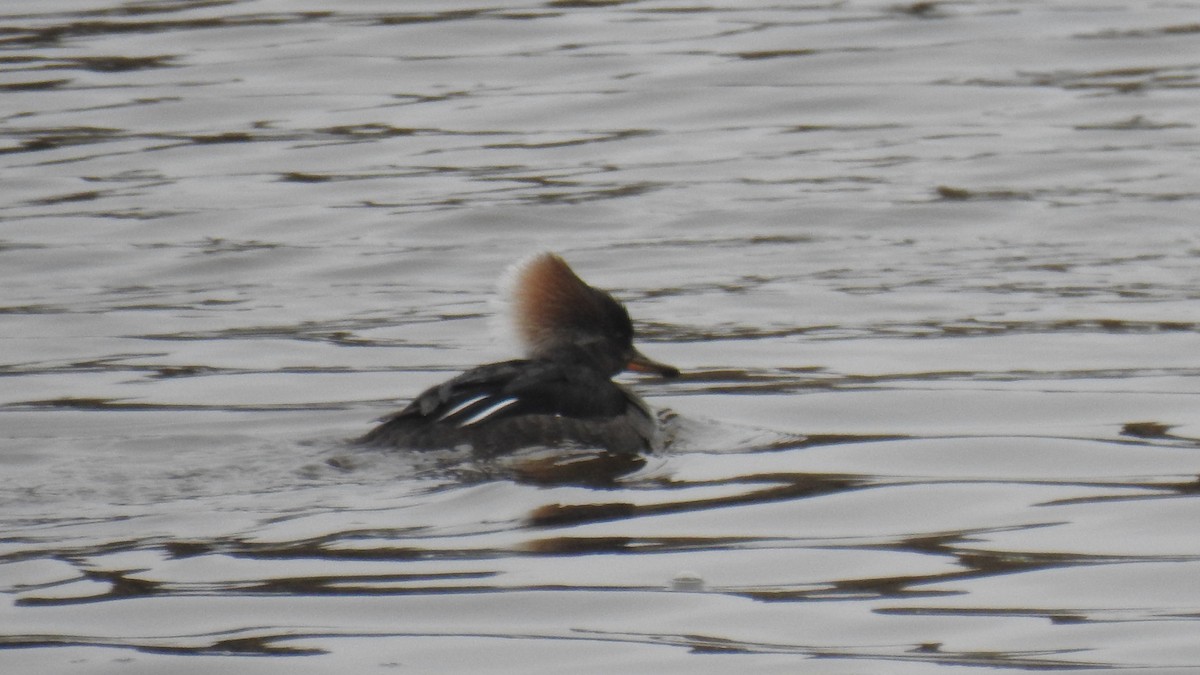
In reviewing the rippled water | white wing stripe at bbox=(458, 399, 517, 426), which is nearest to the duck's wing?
white wing stripe at bbox=(458, 399, 517, 426)

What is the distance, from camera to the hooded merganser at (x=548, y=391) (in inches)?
289

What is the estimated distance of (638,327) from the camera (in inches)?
399

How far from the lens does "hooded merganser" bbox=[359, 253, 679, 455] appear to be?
7.34m

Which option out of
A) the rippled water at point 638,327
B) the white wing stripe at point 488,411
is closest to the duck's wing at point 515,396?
the white wing stripe at point 488,411

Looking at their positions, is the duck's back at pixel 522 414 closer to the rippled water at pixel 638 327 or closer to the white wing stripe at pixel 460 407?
the white wing stripe at pixel 460 407

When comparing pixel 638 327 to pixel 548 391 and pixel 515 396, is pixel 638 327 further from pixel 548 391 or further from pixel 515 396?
pixel 515 396

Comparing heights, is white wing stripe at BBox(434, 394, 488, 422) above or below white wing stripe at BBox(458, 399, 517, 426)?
above

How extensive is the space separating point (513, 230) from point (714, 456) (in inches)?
201

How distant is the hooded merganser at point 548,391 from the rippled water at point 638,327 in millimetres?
186

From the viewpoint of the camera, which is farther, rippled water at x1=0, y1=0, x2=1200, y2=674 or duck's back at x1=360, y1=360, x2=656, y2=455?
duck's back at x1=360, y1=360, x2=656, y2=455

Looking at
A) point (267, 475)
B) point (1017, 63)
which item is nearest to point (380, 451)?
point (267, 475)

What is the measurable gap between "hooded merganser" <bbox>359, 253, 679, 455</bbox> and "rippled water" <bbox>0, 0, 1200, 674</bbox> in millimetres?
186

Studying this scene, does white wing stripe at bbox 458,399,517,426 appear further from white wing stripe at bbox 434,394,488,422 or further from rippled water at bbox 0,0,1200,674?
rippled water at bbox 0,0,1200,674

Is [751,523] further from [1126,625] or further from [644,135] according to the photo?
[644,135]
